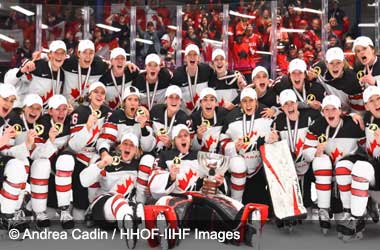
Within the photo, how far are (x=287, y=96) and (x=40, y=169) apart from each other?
1.87 m

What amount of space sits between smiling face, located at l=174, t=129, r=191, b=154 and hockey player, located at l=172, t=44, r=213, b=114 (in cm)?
80

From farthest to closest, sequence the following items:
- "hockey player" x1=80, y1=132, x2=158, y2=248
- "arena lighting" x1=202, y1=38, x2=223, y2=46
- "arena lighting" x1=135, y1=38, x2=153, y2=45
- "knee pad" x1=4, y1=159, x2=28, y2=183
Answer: "arena lighting" x1=135, y1=38, x2=153, y2=45
"arena lighting" x1=202, y1=38, x2=223, y2=46
"hockey player" x1=80, y1=132, x2=158, y2=248
"knee pad" x1=4, y1=159, x2=28, y2=183

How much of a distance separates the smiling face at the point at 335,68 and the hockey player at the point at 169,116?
1.17m

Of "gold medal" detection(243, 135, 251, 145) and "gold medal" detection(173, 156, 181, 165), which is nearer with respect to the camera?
"gold medal" detection(173, 156, 181, 165)

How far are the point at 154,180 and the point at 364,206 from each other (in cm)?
147

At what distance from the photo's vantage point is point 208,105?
5473 millimetres

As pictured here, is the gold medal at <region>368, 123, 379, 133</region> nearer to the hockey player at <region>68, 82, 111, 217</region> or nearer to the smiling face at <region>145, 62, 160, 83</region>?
the smiling face at <region>145, 62, 160, 83</region>

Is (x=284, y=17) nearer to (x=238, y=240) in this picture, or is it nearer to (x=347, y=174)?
(x=347, y=174)

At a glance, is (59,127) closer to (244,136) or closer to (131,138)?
(131,138)

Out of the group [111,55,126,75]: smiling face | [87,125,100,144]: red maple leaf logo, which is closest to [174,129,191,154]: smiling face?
[87,125,100,144]: red maple leaf logo

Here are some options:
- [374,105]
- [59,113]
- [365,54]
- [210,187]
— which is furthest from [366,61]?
[59,113]

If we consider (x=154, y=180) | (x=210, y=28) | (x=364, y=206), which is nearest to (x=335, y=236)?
(x=364, y=206)

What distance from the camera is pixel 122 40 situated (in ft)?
27.2

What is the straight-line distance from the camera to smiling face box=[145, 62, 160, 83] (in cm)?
587
